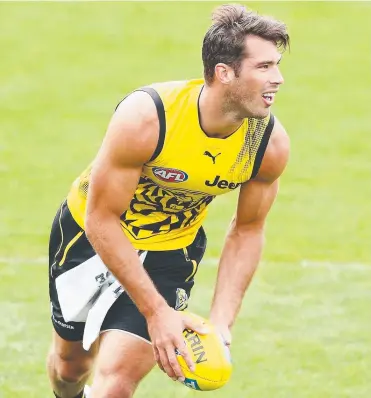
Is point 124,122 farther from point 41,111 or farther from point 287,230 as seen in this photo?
point 41,111

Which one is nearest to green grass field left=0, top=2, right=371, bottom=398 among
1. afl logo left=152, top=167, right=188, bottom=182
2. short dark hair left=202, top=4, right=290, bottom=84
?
afl logo left=152, top=167, right=188, bottom=182

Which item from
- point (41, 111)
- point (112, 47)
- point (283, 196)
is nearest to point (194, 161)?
point (283, 196)

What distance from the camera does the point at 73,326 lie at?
7109 mm

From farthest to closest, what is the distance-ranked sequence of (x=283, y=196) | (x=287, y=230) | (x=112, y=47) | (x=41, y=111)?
1. (x=112, y=47)
2. (x=41, y=111)
3. (x=283, y=196)
4. (x=287, y=230)

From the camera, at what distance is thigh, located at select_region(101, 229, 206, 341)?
6695mm

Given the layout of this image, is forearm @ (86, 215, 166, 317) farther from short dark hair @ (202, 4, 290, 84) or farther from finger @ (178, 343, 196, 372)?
short dark hair @ (202, 4, 290, 84)

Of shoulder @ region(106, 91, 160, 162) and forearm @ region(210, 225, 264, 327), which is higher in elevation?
shoulder @ region(106, 91, 160, 162)

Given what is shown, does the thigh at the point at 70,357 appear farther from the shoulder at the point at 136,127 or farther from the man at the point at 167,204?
the shoulder at the point at 136,127

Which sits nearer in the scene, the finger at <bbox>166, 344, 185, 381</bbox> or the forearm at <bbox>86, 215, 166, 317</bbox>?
the finger at <bbox>166, 344, 185, 381</bbox>

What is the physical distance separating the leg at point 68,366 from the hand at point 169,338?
102 centimetres

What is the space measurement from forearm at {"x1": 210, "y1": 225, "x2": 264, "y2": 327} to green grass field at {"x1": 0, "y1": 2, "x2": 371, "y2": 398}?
148cm

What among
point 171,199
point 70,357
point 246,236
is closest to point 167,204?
point 171,199

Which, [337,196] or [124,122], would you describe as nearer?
[124,122]

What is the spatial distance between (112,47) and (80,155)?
4209 mm
